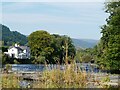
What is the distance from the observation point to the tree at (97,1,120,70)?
14845 millimetres

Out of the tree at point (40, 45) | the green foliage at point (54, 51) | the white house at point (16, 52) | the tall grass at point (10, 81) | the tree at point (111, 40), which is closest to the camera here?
the tall grass at point (10, 81)

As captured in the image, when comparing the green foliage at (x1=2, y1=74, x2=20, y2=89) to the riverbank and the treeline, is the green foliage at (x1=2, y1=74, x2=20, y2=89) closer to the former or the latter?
the riverbank

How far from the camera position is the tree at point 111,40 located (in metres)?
14.8

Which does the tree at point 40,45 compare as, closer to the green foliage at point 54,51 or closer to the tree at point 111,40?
the green foliage at point 54,51

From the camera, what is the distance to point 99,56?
1620cm

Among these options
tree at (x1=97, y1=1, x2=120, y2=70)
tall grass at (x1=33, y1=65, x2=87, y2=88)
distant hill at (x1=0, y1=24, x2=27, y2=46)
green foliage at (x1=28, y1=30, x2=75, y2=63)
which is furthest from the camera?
tree at (x1=97, y1=1, x2=120, y2=70)

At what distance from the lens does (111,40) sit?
50.8 feet

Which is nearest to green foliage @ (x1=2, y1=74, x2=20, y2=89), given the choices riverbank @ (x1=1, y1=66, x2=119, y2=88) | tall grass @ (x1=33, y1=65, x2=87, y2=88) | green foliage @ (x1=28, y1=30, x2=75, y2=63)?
riverbank @ (x1=1, y1=66, x2=119, y2=88)

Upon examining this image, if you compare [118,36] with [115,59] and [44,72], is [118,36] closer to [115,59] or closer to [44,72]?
[115,59]

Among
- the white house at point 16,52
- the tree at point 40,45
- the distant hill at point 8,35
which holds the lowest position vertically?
the white house at point 16,52

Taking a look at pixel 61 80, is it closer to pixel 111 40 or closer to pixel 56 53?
pixel 56 53

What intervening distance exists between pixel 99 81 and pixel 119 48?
11482 mm

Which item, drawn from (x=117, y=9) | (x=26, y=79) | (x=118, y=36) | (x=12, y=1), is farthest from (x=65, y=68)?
(x=117, y=9)

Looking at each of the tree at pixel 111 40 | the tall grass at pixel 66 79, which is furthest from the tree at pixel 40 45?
the tree at pixel 111 40
